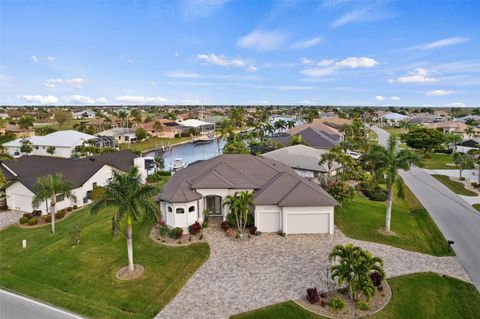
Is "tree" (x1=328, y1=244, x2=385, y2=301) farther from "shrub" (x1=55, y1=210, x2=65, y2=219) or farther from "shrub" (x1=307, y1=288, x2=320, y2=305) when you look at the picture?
"shrub" (x1=55, y1=210, x2=65, y2=219)

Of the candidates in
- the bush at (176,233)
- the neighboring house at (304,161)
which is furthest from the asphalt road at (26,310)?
the neighboring house at (304,161)

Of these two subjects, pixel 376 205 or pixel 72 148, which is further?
pixel 72 148

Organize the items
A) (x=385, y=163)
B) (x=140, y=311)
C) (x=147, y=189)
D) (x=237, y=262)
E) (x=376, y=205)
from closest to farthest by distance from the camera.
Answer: (x=140, y=311), (x=147, y=189), (x=237, y=262), (x=385, y=163), (x=376, y=205)

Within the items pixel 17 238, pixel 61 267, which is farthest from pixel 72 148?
pixel 61 267

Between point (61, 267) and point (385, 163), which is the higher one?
point (385, 163)

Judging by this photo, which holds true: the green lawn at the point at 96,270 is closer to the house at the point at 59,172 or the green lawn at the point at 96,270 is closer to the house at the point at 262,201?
the house at the point at 262,201

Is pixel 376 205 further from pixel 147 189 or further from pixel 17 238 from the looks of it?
pixel 17 238
